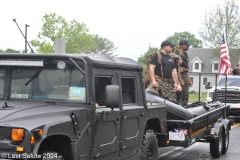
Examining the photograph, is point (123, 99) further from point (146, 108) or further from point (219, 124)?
point (219, 124)

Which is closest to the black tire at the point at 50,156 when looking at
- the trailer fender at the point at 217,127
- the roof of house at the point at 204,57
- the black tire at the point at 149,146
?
the black tire at the point at 149,146

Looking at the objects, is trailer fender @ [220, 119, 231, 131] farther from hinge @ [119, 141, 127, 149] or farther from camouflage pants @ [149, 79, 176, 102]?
hinge @ [119, 141, 127, 149]

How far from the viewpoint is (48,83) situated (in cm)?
558

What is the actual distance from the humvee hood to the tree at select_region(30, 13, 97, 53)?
54.5 m

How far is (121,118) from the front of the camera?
6207mm

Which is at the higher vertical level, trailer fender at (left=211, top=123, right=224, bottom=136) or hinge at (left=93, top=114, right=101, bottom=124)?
hinge at (left=93, top=114, right=101, bottom=124)

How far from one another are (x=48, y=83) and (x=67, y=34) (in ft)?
205

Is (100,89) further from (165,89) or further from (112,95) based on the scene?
(165,89)

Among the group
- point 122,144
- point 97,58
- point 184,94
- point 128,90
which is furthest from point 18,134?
point 184,94

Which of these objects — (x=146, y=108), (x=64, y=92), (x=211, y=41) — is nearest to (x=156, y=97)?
(x=146, y=108)

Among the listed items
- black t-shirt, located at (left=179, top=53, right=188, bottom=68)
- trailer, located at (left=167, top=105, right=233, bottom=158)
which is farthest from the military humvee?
black t-shirt, located at (left=179, top=53, right=188, bottom=68)

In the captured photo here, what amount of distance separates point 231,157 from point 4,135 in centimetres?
641

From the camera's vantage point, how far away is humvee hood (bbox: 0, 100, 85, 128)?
4664 millimetres

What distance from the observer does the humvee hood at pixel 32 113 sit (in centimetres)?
466
